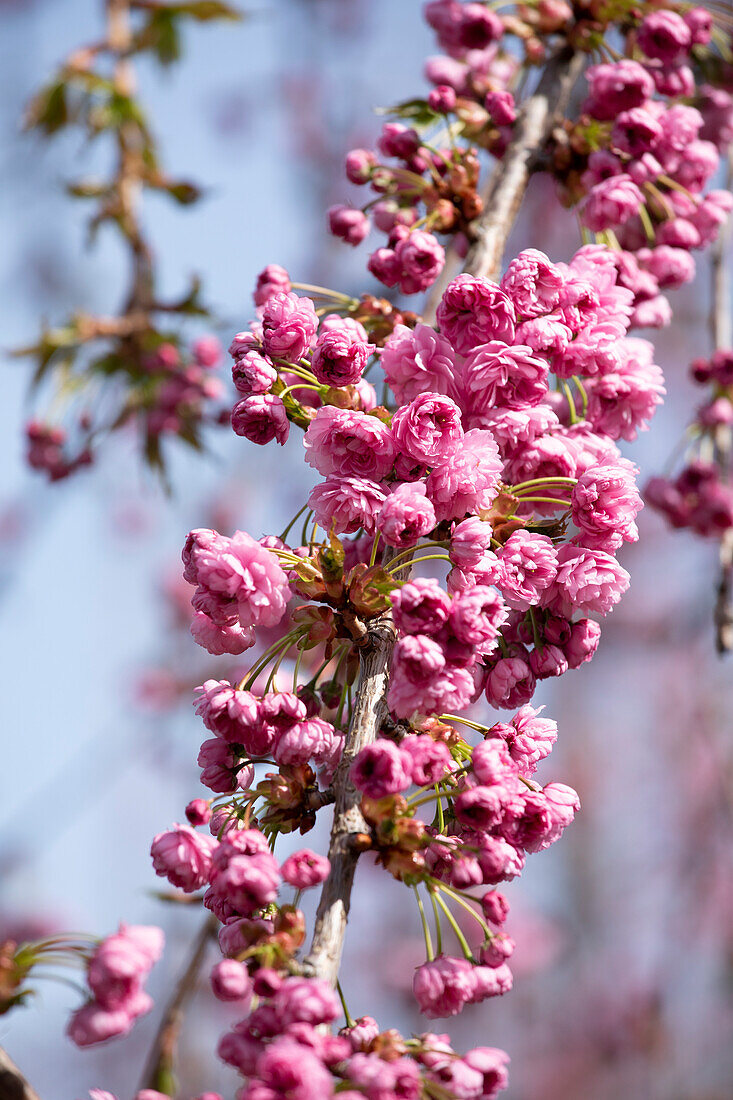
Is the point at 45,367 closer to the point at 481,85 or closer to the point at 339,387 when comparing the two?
the point at 481,85

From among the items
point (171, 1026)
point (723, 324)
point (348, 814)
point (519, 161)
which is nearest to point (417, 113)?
point (519, 161)

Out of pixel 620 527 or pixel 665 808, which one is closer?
pixel 620 527

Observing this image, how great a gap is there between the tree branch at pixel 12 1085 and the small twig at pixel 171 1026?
1062 mm

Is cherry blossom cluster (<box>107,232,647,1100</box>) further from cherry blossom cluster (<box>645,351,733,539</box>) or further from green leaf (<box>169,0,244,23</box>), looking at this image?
green leaf (<box>169,0,244,23</box>)

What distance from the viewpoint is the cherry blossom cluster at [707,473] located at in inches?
118

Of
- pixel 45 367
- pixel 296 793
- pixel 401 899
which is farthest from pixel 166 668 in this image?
pixel 296 793

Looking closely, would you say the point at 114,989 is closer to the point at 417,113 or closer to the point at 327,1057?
the point at 327,1057

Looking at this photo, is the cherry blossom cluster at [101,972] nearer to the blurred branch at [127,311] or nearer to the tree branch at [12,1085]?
the tree branch at [12,1085]

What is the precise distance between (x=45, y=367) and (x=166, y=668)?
11.5 feet

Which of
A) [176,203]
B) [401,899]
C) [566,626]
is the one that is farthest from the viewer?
[401,899]

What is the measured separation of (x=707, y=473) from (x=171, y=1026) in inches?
87.0

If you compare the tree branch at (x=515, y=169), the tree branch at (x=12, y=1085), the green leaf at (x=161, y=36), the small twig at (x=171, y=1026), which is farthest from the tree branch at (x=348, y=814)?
the green leaf at (x=161, y=36)

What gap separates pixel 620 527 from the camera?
4.94 feet

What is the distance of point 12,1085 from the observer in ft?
3.88
